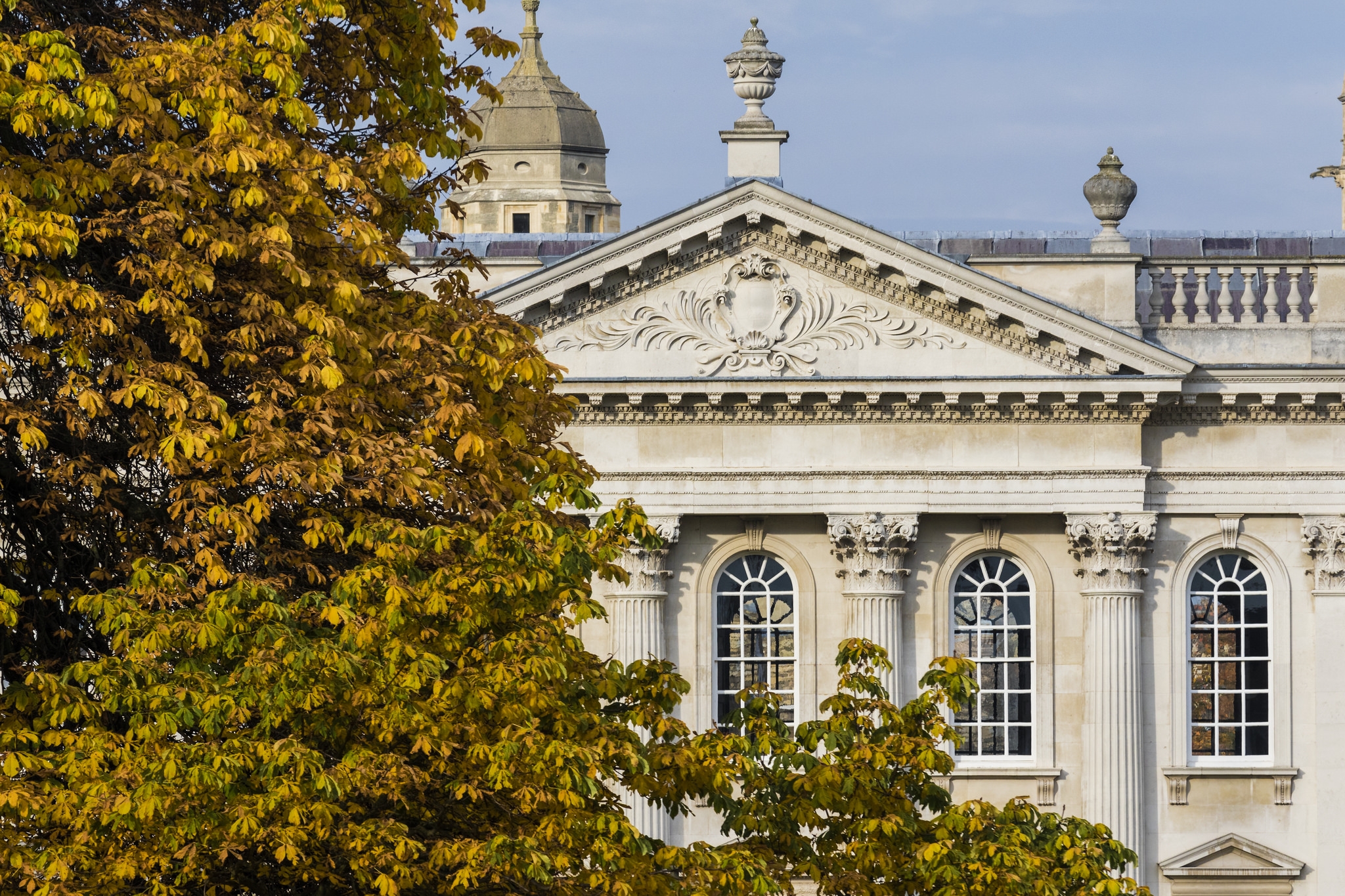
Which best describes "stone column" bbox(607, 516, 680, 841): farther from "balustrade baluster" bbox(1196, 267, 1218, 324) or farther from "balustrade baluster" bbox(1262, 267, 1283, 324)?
"balustrade baluster" bbox(1262, 267, 1283, 324)

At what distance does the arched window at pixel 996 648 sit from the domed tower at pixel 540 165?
38.7 m

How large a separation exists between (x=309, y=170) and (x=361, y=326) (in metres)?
1.18

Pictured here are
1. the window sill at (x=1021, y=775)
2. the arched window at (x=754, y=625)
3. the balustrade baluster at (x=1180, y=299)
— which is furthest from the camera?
the arched window at (x=754, y=625)

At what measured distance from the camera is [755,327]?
1198 inches

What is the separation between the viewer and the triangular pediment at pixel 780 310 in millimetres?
29781

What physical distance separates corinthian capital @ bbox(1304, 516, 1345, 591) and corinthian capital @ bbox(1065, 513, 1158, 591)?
206 centimetres

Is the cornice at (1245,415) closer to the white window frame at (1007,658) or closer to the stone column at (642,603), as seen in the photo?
the white window frame at (1007,658)

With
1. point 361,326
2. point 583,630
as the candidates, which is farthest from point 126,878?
point 583,630

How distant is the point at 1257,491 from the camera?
30.8 meters

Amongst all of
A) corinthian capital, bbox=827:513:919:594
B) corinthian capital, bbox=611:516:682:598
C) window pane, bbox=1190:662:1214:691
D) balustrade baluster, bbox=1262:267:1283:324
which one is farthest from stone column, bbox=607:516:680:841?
balustrade baluster, bbox=1262:267:1283:324

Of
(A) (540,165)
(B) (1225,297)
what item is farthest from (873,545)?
(A) (540,165)

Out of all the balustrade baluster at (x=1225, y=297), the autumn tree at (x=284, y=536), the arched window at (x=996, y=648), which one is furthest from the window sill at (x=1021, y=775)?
the autumn tree at (x=284, y=536)

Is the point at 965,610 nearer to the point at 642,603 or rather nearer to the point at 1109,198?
the point at 642,603

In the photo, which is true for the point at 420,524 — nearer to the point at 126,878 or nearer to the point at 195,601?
the point at 195,601
